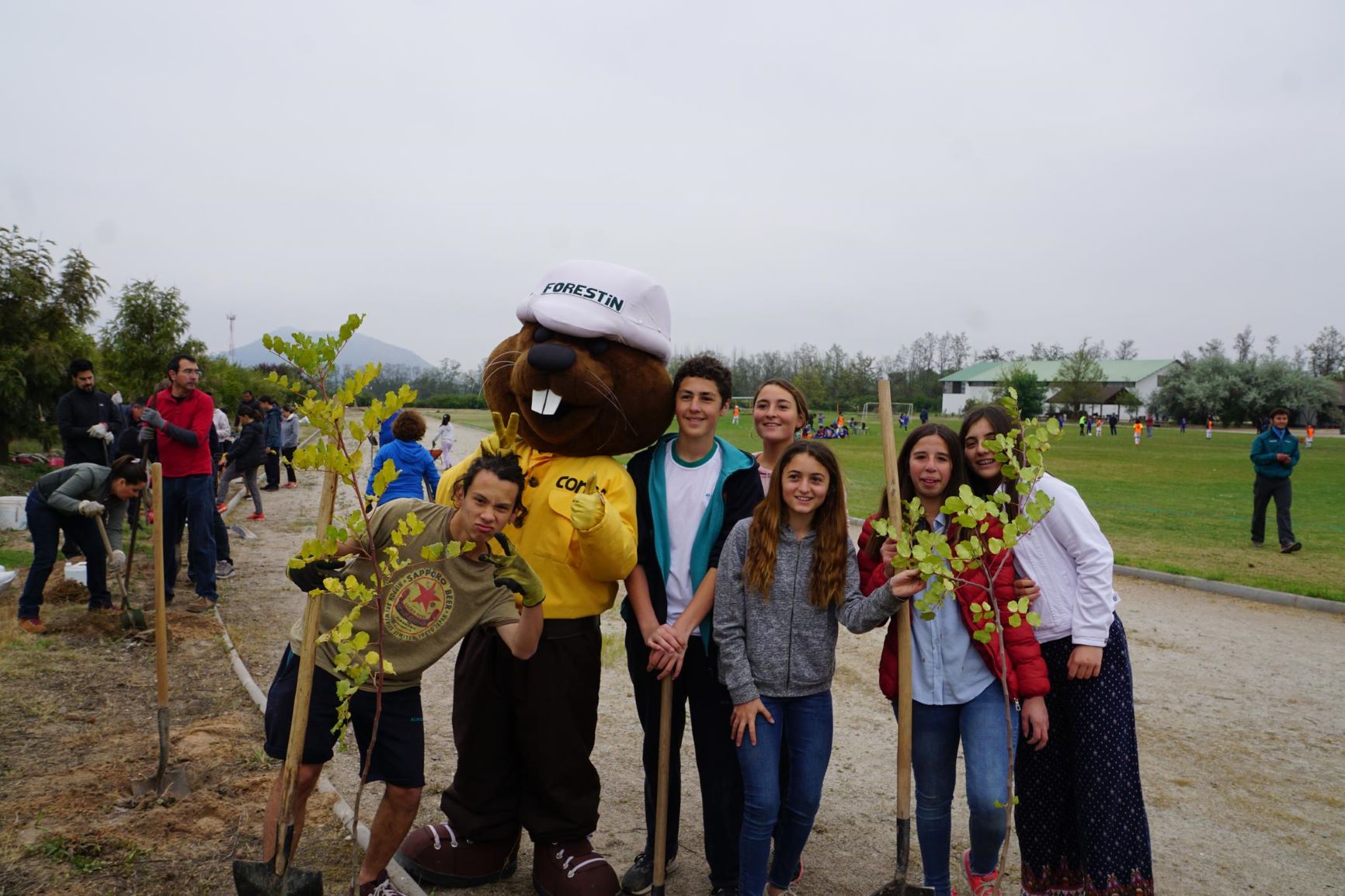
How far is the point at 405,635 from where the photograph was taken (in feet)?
9.76

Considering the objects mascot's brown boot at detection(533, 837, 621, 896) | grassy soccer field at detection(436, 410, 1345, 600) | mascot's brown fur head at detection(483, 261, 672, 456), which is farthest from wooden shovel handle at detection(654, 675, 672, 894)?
grassy soccer field at detection(436, 410, 1345, 600)

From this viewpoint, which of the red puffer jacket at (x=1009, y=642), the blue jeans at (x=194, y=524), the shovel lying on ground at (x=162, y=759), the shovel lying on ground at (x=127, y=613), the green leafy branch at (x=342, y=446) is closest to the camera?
the green leafy branch at (x=342, y=446)

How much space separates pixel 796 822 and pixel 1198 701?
4142 mm

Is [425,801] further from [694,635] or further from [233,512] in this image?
[233,512]

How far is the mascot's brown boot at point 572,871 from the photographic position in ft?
11.0

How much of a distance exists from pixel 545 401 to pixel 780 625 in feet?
4.26

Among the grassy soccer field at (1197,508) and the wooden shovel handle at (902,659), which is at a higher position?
the wooden shovel handle at (902,659)

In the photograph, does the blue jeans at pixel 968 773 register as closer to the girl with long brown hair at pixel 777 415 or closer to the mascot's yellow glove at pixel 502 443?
the girl with long brown hair at pixel 777 415

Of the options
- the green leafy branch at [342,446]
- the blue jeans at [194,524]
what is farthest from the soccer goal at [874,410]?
→ the green leafy branch at [342,446]

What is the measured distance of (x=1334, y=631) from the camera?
774 centimetres

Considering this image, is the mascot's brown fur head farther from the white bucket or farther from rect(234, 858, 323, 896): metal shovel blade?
the white bucket

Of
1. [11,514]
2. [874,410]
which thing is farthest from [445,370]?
[11,514]

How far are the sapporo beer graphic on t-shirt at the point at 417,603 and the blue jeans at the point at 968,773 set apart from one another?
166 centimetres

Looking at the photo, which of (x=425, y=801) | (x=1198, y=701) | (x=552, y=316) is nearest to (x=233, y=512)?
(x=425, y=801)
